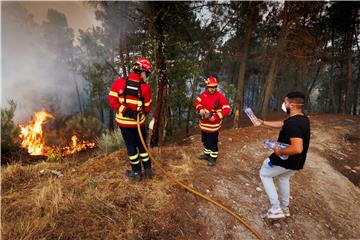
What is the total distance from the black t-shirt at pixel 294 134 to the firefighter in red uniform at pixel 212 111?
173 cm

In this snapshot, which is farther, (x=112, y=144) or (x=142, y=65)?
(x=112, y=144)

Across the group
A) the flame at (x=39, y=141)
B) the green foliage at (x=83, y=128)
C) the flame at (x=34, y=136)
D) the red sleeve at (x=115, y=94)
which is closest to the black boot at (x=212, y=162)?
the red sleeve at (x=115, y=94)

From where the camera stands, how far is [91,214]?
11.3 feet

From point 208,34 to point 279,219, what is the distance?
37.0 ft

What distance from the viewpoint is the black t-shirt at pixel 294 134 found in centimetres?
326

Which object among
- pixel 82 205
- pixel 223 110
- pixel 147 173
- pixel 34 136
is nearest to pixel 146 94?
pixel 147 173

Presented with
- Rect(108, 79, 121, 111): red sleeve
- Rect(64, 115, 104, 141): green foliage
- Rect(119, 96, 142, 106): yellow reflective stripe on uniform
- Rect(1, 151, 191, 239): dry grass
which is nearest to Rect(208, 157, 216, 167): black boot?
Rect(1, 151, 191, 239): dry grass

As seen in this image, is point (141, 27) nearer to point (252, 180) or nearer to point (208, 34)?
point (208, 34)

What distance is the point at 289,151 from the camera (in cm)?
324

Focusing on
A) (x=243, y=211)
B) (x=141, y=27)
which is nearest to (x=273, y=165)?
(x=243, y=211)

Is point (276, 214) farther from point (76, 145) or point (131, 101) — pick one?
point (76, 145)

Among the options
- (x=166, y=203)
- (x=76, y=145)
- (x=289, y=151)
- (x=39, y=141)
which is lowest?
(x=76, y=145)

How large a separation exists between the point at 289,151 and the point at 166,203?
2.10m

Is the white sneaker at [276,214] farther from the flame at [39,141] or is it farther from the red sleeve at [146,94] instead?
the flame at [39,141]
